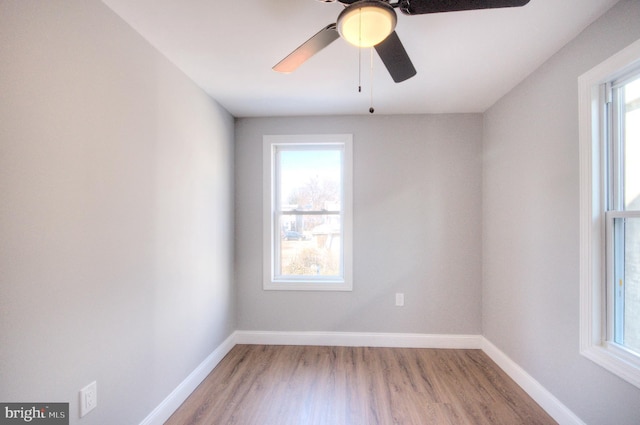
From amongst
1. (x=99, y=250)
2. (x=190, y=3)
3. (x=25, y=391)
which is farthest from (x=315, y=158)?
(x=25, y=391)

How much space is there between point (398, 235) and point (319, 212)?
87cm

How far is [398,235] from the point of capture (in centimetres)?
309

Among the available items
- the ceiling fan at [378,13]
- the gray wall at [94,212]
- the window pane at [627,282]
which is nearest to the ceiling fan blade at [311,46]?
the ceiling fan at [378,13]

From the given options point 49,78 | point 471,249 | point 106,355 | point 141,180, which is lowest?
point 106,355

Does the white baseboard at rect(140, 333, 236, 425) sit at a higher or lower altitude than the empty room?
lower

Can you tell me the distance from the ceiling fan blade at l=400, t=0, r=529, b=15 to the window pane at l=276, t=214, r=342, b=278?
2227 millimetres

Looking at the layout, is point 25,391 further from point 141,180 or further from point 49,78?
point 49,78

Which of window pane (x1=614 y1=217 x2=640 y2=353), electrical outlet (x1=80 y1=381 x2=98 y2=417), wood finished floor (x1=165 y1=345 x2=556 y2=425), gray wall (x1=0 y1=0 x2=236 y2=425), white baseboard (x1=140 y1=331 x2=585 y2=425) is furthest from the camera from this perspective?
white baseboard (x1=140 y1=331 x2=585 y2=425)

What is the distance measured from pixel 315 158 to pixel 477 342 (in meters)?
2.53

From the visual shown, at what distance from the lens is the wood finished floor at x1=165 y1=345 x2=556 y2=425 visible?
6.51 feet

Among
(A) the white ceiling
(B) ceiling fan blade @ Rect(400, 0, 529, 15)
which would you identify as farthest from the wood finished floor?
(A) the white ceiling

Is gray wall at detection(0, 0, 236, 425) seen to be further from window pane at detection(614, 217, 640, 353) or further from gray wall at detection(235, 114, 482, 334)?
window pane at detection(614, 217, 640, 353)

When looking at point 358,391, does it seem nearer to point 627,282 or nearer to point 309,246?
point 309,246

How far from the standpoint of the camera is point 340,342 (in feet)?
10.2
